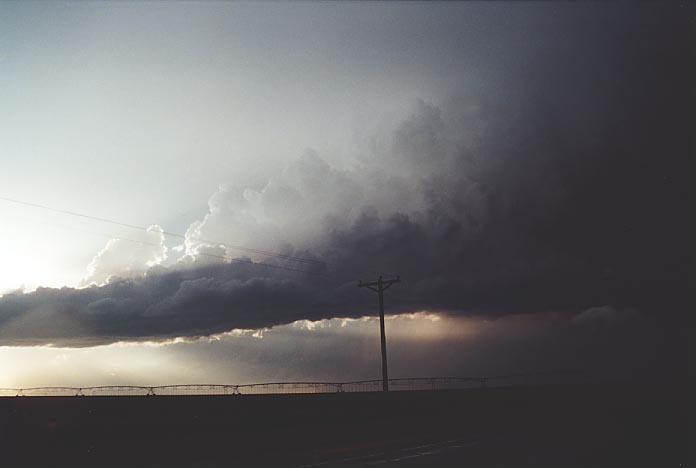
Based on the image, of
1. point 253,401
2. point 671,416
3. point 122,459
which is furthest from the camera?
point 253,401

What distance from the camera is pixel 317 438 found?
2542 cm

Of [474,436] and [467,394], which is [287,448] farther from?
[467,394]

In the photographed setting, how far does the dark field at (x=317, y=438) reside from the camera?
17797mm

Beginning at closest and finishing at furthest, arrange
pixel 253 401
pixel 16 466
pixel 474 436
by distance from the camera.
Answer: pixel 16 466 → pixel 474 436 → pixel 253 401

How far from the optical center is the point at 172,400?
39.1 metres

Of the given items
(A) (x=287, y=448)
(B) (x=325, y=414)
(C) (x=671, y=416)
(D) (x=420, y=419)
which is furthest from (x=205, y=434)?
(C) (x=671, y=416)

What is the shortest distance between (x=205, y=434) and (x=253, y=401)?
17298 millimetres

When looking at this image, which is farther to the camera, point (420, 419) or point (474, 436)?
point (420, 419)

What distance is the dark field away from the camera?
1780cm

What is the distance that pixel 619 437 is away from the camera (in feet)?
74.0

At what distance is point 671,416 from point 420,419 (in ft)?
45.5

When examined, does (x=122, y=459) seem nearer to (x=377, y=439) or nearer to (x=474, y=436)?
(x=377, y=439)

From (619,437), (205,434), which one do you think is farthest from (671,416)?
(205,434)

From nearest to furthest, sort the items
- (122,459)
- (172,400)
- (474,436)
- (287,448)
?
1. (122,459)
2. (287,448)
3. (474,436)
4. (172,400)
